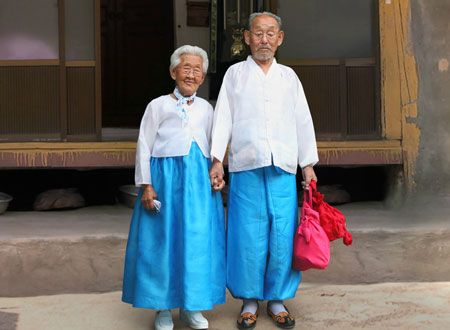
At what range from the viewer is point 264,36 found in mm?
3426

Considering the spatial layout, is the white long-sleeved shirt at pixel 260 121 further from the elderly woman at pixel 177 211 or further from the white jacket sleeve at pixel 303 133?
the elderly woman at pixel 177 211

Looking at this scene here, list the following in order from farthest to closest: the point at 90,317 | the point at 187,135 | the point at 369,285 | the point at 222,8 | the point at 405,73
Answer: the point at 222,8 < the point at 405,73 < the point at 369,285 < the point at 90,317 < the point at 187,135

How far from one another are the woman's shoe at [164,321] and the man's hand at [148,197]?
571 millimetres

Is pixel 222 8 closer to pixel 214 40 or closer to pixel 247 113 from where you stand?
pixel 214 40

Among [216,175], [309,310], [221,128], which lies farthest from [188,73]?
[309,310]

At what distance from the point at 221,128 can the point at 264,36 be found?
0.52m

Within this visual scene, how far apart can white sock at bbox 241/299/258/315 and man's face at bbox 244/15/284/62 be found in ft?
4.23

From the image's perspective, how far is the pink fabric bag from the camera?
11.1ft

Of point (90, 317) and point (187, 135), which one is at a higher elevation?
point (187, 135)

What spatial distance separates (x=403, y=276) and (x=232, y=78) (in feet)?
6.31

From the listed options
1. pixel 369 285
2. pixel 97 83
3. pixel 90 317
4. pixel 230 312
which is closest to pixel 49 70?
pixel 97 83

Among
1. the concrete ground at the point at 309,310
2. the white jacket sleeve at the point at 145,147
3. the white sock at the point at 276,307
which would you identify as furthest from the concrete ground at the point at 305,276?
the white jacket sleeve at the point at 145,147

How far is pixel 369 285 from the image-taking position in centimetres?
447

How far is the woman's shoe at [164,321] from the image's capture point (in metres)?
3.46
